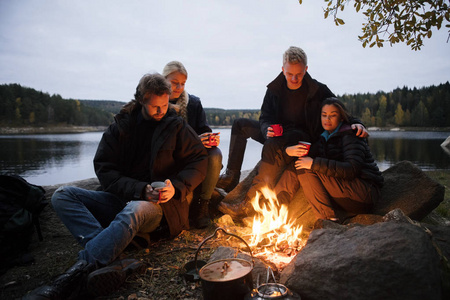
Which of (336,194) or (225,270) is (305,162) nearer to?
(336,194)

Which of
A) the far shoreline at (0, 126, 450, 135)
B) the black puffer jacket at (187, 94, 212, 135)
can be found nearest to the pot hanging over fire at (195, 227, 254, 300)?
the black puffer jacket at (187, 94, 212, 135)

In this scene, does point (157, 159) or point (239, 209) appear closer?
point (157, 159)

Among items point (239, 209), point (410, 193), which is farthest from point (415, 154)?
point (239, 209)

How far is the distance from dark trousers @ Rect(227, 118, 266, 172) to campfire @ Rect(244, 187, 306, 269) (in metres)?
1.22

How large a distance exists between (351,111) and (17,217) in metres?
84.2

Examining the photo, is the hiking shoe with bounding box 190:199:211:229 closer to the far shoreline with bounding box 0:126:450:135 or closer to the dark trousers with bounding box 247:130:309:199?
the dark trousers with bounding box 247:130:309:199

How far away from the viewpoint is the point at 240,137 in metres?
5.48

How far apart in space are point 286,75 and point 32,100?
8736 cm

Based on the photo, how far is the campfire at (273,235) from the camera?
Result: 10.4 ft

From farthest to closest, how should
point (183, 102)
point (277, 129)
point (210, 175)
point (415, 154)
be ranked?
point (415, 154) < point (183, 102) < point (210, 175) < point (277, 129)

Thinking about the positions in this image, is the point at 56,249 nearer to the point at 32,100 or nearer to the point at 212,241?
the point at 212,241

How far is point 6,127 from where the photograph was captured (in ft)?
212

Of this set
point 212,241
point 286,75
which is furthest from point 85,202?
point 286,75

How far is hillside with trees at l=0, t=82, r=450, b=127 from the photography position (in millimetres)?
68688
